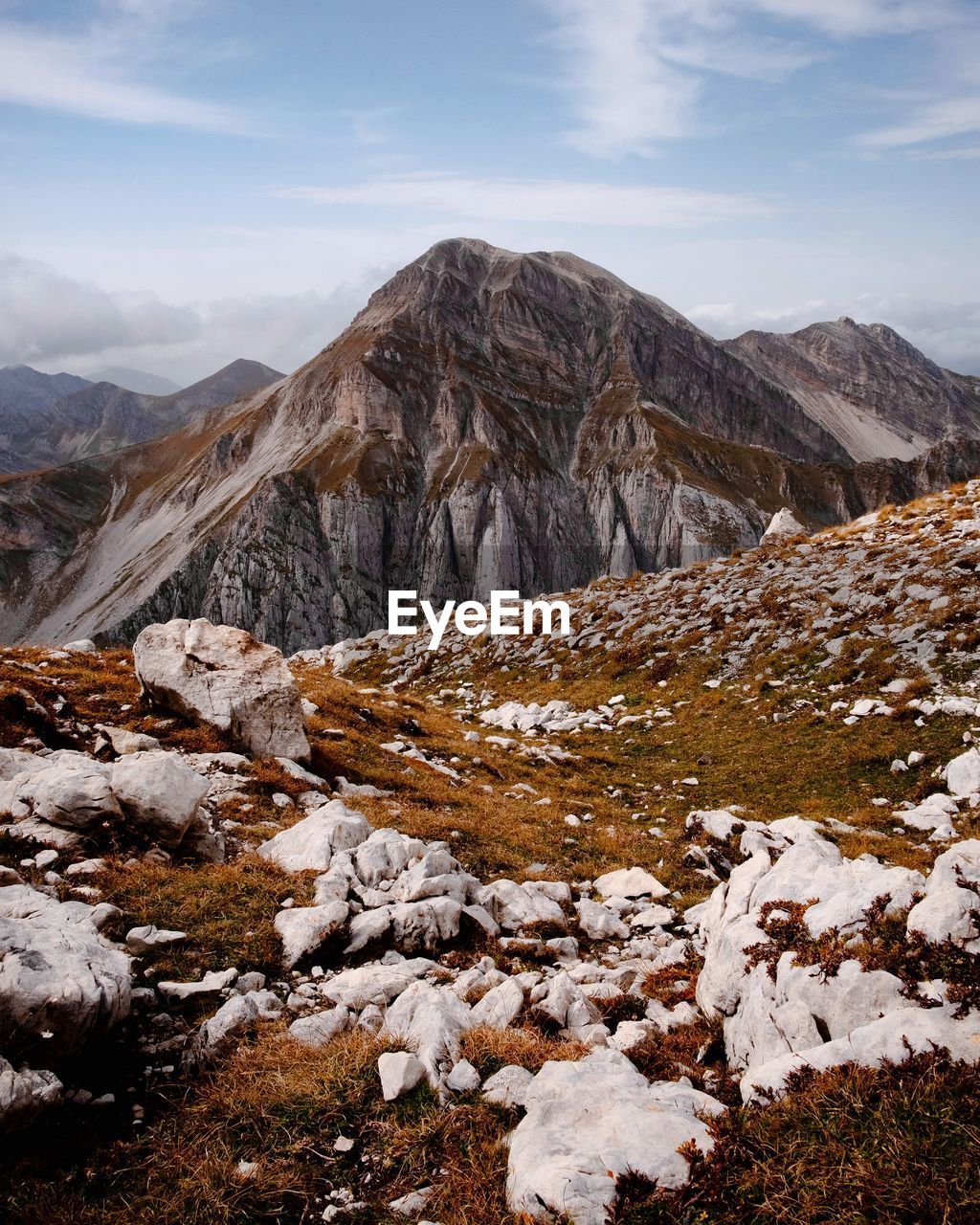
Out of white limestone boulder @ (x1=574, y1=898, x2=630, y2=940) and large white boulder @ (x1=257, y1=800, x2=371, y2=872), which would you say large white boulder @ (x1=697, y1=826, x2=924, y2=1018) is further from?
large white boulder @ (x1=257, y1=800, x2=371, y2=872)

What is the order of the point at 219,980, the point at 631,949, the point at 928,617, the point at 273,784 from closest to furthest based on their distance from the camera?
1. the point at 219,980
2. the point at 631,949
3. the point at 273,784
4. the point at 928,617

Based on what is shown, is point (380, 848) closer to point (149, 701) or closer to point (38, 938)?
point (38, 938)

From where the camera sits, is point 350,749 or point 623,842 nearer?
point 623,842

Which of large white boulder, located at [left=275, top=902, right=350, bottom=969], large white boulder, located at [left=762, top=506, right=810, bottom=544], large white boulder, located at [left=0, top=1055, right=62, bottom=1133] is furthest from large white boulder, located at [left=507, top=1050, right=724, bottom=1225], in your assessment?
large white boulder, located at [left=762, top=506, right=810, bottom=544]

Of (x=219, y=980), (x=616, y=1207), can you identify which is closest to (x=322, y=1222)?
(x=616, y=1207)

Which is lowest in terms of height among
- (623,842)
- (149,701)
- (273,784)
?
(623,842)

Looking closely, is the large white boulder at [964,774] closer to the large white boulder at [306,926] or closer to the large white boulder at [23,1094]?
the large white boulder at [306,926]
